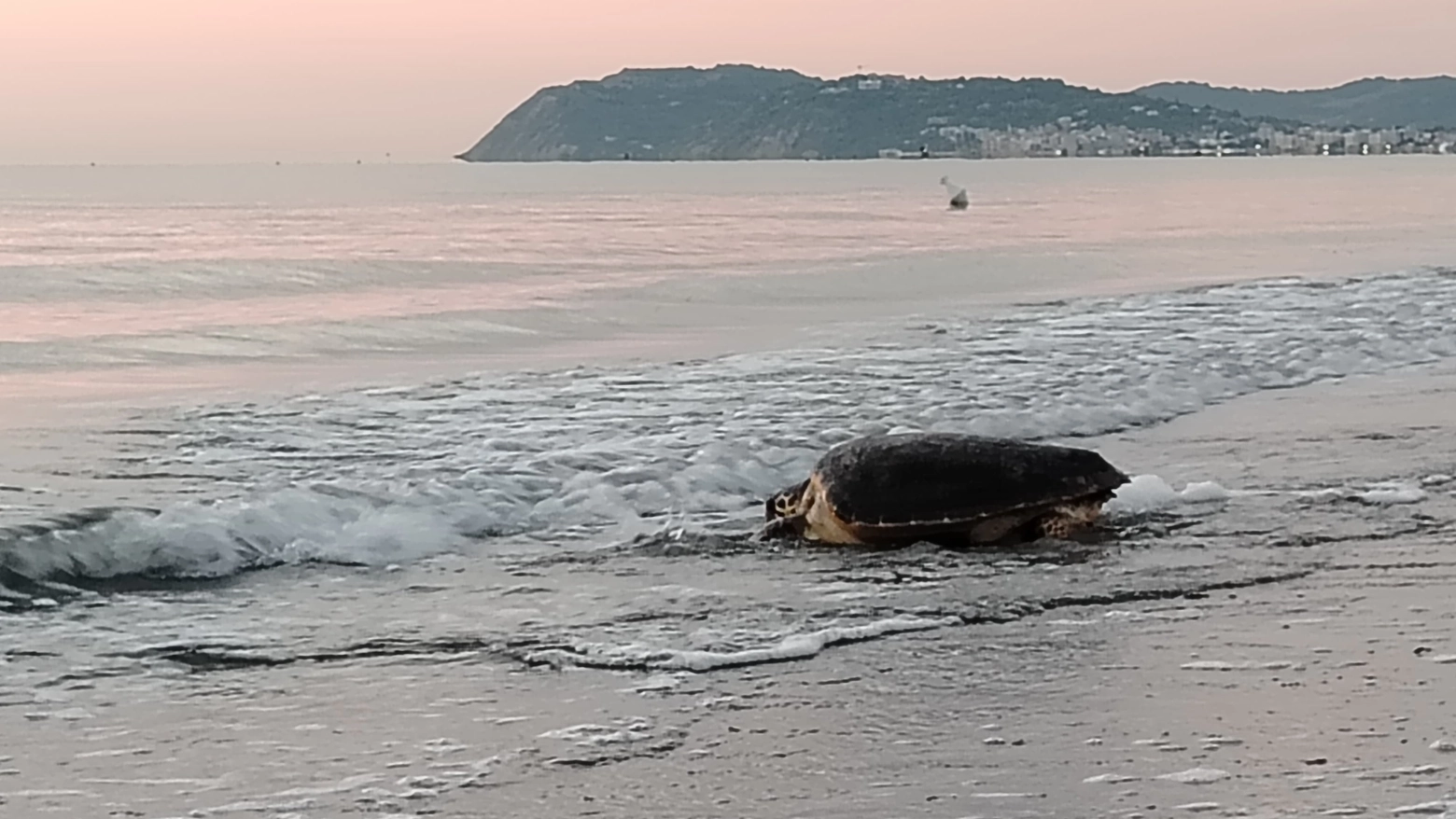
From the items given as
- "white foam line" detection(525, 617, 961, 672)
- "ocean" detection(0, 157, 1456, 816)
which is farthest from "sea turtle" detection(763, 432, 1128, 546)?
"white foam line" detection(525, 617, 961, 672)

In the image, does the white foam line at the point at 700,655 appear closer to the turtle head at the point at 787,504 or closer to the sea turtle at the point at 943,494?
the sea turtle at the point at 943,494

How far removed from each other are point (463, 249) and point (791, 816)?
36.4 meters

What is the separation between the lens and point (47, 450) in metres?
11.6

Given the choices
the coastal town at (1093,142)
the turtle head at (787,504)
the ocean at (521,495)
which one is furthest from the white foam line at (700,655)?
the coastal town at (1093,142)

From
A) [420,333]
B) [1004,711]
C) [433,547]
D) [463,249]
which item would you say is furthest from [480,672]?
[463,249]

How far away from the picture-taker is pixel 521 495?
10047 millimetres

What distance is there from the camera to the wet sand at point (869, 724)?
15.7ft

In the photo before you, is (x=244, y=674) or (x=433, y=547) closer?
(x=244, y=674)

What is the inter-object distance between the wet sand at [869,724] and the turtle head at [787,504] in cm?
145

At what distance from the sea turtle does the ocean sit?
7.6 inches

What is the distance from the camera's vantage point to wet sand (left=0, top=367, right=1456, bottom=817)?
15.7ft

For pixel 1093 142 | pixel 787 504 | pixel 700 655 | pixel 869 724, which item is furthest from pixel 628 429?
pixel 1093 142

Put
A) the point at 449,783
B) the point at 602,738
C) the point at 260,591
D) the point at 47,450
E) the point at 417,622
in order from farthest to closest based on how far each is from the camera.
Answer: the point at 47,450, the point at 260,591, the point at 417,622, the point at 602,738, the point at 449,783

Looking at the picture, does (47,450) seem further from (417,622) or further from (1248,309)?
(1248,309)
